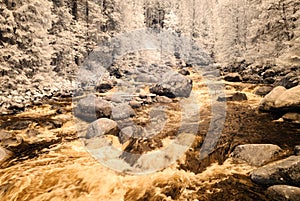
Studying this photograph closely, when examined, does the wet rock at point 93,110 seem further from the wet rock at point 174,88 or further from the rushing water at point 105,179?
the wet rock at point 174,88

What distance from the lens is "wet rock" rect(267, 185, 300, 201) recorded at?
17.3ft

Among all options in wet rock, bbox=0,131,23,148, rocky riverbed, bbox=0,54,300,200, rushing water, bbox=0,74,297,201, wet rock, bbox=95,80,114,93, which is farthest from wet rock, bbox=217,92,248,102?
wet rock, bbox=0,131,23,148

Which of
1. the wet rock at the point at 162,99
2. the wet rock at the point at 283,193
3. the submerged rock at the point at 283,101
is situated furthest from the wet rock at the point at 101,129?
the submerged rock at the point at 283,101

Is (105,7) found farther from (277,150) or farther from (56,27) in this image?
(277,150)

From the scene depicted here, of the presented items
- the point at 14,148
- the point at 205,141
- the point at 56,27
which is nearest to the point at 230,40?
the point at 56,27

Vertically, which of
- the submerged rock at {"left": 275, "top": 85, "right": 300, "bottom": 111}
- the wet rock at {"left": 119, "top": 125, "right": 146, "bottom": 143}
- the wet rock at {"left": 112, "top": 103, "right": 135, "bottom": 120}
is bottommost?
the wet rock at {"left": 119, "top": 125, "right": 146, "bottom": 143}

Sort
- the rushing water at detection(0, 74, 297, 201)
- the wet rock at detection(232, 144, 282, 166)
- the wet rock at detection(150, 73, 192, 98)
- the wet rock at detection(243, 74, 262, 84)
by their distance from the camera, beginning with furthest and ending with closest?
1. the wet rock at detection(243, 74, 262, 84)
2. the wet rock at detection(150, 73, 192, 98)
3. the wet rock at detection(232, 144, 282, 166)
4. the rushing water at detection(0, 74, 297, 201)

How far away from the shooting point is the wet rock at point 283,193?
17.3 ft

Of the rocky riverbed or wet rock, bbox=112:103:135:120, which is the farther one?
wet rock, bbox=112:103:135:120

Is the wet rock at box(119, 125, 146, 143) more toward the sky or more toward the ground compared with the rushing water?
more toward the sky

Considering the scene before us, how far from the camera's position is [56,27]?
936 inches

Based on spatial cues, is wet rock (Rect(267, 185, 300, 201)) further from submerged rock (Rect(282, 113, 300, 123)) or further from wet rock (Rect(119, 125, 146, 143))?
submerged rock (Rect(282, 113, 300, 123))

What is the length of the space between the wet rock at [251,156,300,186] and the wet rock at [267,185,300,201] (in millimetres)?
272

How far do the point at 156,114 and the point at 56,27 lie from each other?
52.0 ft
